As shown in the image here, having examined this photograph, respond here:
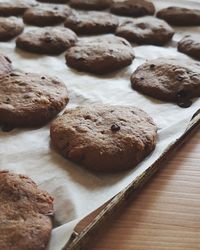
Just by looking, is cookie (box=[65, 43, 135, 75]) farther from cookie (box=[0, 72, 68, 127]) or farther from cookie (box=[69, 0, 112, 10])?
cookie (box=[69, 0, 112, 10])

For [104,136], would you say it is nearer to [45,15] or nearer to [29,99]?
[29,99]

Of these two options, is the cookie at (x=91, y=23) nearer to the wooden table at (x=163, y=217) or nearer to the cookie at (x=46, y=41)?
the cookie at (x=46, y=41)

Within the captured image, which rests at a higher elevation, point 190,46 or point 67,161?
point 190,46

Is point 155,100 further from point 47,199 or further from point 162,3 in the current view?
point 162,3

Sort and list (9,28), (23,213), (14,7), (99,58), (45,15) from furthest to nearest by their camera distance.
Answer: (14,7), (45,15), (9,28), (99,58), (23,213)

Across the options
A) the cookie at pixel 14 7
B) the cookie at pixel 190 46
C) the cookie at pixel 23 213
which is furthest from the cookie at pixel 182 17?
the cookie at pixel 23 213

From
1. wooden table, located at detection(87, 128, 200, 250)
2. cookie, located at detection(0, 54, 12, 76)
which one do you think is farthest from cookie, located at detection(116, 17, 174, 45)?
wooden table, located at detection(87, 128, 200, 250)

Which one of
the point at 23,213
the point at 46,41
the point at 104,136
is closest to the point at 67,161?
the point at 104,136
